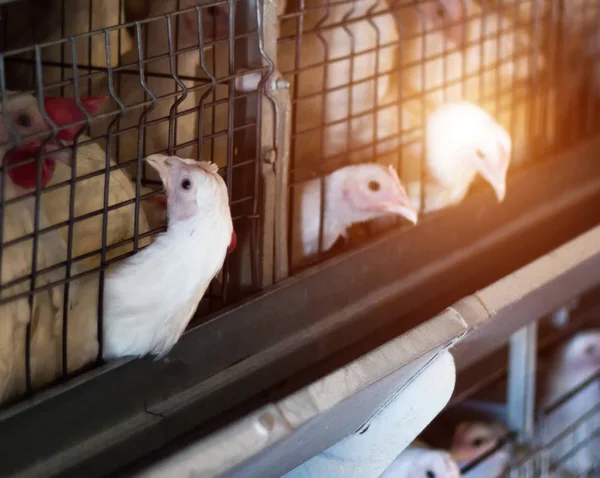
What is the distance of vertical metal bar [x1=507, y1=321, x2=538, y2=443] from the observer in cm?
115

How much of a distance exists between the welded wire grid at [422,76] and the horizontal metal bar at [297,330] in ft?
0.29

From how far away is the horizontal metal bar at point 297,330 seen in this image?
609mm

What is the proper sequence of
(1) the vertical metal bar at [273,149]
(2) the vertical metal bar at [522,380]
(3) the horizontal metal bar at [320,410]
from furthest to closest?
(2) the vertical metal bar at [522,380] → (1) the vertical metal bar at [273,149] → (3) the horizontal metal bar at [320,410]

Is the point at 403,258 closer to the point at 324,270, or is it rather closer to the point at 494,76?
the point at 324,270

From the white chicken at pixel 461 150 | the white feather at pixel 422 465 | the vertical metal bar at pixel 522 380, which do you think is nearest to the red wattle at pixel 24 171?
the white chicken at pixel 461 150

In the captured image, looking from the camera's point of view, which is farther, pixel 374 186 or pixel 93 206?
pixel 374 186

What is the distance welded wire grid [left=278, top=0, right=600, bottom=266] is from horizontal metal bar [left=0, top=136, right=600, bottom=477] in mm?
89

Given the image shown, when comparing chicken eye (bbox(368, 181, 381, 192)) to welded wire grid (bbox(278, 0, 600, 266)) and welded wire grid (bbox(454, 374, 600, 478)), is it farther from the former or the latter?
welded wire grid (bbox(454, 374, 600, 478))

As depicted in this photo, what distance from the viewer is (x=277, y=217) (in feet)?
2.63

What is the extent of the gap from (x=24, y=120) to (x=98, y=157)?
0.11 metres

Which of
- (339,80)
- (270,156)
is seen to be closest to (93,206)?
(270,156)

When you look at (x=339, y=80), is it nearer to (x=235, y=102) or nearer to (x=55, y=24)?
(x=235, y=102)

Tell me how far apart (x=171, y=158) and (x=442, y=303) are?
0.40 m

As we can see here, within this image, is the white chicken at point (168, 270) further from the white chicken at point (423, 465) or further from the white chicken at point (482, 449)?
the white chicken at point (482, 449)
